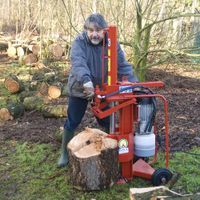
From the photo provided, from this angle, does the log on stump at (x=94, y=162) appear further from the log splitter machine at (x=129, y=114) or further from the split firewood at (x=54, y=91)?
the split firewood at (x=54, y=91)

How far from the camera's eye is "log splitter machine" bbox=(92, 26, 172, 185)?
3.89m

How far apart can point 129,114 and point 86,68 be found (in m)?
0.67

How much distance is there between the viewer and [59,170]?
466cm

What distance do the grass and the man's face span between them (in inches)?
63.1

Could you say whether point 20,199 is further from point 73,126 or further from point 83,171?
point 73,126

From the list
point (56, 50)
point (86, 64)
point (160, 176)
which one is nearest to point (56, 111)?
point (86, 64)

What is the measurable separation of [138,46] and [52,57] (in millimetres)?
4788

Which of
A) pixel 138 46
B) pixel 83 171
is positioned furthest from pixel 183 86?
pixel 83 171

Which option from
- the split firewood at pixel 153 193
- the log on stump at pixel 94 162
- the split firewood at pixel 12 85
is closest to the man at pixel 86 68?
the log on stump at pixel 94 162

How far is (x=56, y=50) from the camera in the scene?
1278 cm

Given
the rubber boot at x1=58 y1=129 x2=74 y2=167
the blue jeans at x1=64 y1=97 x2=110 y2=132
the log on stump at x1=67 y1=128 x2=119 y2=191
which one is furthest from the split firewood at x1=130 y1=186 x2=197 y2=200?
the rubber boot at x1=58 y1=129 x2=74 y2=167

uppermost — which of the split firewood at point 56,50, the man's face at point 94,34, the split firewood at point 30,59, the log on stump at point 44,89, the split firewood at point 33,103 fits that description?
the man's face at point 94,34

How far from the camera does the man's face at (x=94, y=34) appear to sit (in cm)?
405

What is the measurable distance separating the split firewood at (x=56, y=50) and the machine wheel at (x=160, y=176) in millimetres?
8830
